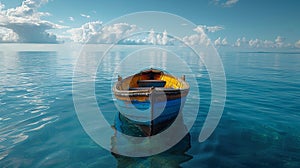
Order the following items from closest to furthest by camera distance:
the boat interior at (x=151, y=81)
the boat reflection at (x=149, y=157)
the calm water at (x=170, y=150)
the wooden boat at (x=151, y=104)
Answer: the boat reflection at (x=149, y=157)
the calm water at (x=170, y=150)
the wooden boat at (x=151, y=104)
the boat interior at (x=151, y=81)

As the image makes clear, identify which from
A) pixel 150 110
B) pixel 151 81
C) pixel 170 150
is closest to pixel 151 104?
pixel 150 110

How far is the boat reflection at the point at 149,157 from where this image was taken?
7.14m

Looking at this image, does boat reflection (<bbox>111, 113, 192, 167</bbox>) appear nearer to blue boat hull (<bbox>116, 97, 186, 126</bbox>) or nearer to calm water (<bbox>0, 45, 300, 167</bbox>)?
calm water (<bbox>0, 45, 300, 167</bbox>)

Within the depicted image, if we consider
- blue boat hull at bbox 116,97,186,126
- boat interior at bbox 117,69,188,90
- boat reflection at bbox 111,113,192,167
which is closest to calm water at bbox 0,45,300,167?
boat reflection at bbox 111,113,192,167

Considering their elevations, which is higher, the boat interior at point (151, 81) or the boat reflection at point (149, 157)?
the boat interior at point (151, 81)

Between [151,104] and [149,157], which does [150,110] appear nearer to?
[151,104]

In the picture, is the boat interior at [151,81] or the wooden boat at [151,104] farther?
the boat interior at [151,81]

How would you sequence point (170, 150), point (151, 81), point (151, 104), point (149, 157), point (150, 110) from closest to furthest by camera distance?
1. point (149, 157)
2. point (170, 150)
3. point (151, 104)
4. point (150, 110)
5. point (151, 81)

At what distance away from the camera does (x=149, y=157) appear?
754cm

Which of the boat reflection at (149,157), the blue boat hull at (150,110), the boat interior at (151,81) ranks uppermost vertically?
the boat interior at (151,81)

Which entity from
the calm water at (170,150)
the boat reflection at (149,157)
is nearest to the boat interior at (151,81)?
the calm water at (170,150)

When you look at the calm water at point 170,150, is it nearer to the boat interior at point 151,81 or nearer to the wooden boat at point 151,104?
the wooden boat at point 151,104

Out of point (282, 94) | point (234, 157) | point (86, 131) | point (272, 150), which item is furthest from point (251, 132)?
point (282, 94)

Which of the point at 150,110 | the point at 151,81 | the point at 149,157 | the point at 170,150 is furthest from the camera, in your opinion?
the point at 151,81
